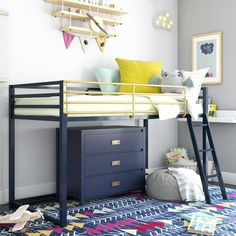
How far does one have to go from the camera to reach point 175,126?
16.4ft

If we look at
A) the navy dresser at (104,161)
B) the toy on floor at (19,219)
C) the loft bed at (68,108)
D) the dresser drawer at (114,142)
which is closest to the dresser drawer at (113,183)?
the navy dresser at (104,161)

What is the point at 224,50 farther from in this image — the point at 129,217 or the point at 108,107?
the point at 129,217

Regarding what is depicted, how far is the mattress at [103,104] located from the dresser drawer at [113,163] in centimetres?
58

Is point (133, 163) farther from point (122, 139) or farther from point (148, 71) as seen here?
point (148, 71)

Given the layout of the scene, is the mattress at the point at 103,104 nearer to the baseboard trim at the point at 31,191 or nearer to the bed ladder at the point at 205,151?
the bed ladder at the point at 205,151

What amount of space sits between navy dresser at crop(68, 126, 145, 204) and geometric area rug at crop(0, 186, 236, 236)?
12 cm

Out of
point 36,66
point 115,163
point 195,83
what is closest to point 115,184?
point 115,163

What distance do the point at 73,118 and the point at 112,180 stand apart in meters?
0.99

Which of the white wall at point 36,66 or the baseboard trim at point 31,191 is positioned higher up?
the white wall at point 36,66

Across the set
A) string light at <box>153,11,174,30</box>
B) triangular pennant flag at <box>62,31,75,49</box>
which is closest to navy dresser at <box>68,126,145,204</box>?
triangular pennant flag at <box>62,31,75,49</box>

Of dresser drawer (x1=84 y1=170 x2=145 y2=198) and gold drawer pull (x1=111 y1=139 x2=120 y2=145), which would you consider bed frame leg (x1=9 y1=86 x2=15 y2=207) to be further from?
gold drawer pull (x1=111 y1=139 x2=120 y2=145)

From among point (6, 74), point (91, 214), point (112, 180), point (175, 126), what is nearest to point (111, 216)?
point (91, 214)

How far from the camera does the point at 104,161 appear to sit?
3566mm

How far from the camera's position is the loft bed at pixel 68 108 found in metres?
2.82
